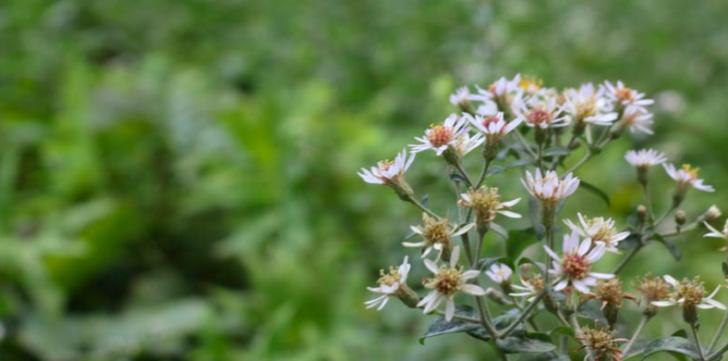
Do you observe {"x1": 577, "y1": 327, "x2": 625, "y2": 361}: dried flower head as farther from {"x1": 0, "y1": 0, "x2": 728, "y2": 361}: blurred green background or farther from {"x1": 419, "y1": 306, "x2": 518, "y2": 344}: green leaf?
{"x1": 0, "y1": 0, "x2": 728, "y2": 361}: blurred green background

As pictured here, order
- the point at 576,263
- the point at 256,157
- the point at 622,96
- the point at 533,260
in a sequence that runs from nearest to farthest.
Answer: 1. the point at 576,263
2. the point at 533,260
3. the point at 622,96
4. the point at 256,157

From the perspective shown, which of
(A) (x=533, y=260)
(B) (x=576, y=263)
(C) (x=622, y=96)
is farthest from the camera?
(C) (x=622, y=96)

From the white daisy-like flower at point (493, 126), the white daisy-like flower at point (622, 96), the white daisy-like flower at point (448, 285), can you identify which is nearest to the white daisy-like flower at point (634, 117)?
the white daisy-like flower at point (622, 96)

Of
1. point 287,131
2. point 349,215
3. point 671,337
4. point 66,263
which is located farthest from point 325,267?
point 671,337

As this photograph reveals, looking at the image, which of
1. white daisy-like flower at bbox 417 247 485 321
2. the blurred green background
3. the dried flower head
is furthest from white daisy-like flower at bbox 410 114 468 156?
the blurred green background

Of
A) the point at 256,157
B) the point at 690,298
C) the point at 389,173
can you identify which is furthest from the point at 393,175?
the point at 256,157

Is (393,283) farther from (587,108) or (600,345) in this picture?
(587,108)

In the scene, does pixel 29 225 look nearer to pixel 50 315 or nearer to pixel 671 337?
pixel 50 315

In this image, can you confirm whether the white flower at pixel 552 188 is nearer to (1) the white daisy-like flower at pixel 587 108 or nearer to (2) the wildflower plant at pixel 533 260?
(2) the wildflower plant at pixel 533 260
